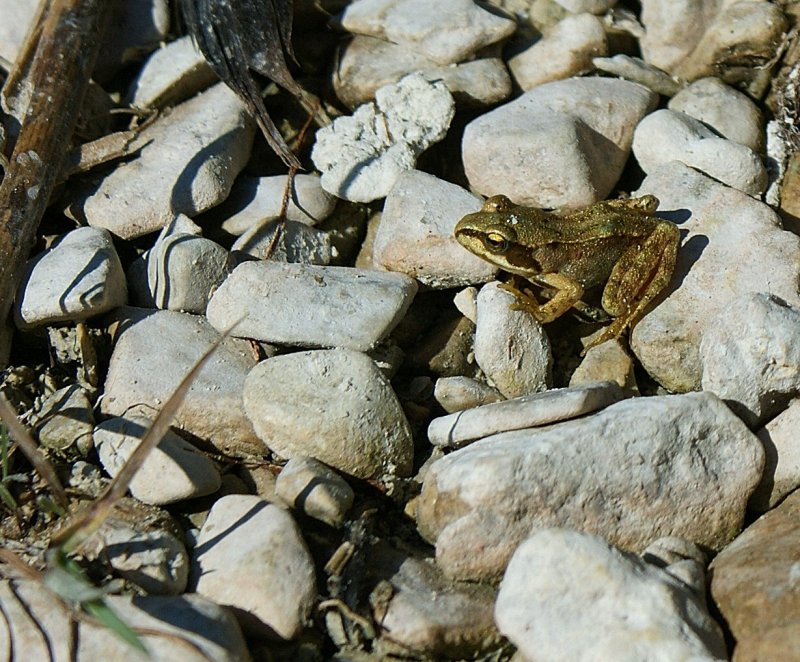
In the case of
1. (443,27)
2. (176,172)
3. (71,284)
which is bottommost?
(71,284)

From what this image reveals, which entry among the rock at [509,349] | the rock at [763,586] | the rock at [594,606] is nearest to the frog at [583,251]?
the rock at [509,349]

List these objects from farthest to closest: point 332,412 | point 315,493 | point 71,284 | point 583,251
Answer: point 583,251, point 71,284, point 332,412, point 315,493

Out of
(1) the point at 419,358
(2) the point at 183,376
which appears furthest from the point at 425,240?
(2) the point at 183,376

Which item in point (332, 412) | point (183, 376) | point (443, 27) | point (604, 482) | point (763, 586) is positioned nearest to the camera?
point (763, 586)

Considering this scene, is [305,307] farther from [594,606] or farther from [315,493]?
[594,606]

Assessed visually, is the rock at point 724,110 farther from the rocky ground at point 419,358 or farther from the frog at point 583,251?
the frog at point 583,251

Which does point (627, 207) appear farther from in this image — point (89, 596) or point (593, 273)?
point (89, 596)

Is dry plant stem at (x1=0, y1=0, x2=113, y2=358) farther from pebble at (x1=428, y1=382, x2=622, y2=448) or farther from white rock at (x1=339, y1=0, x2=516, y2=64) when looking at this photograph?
pebble at (x1=428, y1=382, x2=622, y2=448)
